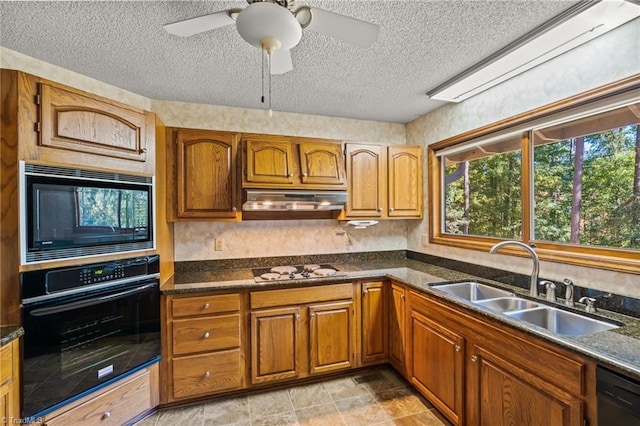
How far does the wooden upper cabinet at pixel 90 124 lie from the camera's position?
1677 mm

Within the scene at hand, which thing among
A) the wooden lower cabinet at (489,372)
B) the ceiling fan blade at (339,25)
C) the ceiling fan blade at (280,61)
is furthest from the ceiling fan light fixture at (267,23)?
the wooden lower cabinet at (489,372)

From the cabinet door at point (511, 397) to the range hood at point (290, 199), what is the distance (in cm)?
157

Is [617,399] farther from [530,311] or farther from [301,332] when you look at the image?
[301,332]

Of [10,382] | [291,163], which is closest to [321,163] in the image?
[291,163]

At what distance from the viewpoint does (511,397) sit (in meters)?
1.51

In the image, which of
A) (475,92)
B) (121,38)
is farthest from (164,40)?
(475,92)

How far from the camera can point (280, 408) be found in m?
2.21

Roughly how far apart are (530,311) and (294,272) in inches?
70.1

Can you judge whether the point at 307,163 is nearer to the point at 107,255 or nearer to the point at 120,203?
the point at 120,203

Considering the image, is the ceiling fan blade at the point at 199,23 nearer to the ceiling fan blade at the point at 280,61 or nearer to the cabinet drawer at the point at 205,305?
the ceiling fan blade at the point at 280,61

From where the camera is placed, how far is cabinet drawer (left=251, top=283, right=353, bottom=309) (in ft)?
7.74

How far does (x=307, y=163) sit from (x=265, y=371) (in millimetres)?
1793

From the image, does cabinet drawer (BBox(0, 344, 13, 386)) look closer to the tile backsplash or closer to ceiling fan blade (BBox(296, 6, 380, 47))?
the tile backsplash

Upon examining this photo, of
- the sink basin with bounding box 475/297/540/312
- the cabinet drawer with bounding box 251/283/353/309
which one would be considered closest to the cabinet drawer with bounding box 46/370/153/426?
the cabinet drawer with bounding box 251/283/353/309
